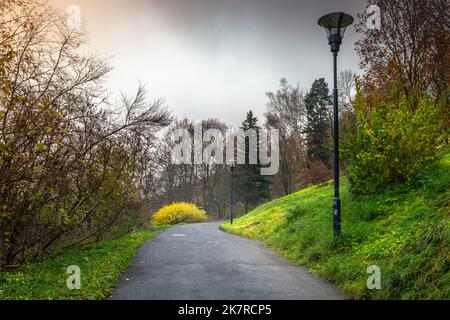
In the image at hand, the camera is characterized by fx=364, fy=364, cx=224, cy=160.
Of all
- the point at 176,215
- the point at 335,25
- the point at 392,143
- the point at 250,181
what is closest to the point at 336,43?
the point at 335,25

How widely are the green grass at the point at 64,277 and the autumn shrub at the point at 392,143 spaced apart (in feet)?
23.9

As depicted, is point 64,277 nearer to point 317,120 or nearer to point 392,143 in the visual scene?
point 392,143

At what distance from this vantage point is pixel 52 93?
31.3 feet

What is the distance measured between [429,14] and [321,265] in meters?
17.0

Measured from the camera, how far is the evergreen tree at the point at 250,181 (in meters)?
49.8

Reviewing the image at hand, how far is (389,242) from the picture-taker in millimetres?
7500

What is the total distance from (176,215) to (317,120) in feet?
65.9

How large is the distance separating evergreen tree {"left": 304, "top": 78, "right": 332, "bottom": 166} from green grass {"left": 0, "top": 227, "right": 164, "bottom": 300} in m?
34.1

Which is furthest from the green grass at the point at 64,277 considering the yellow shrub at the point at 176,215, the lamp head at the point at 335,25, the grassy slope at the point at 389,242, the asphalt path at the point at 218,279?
the yellow shrub at the point at 176,215

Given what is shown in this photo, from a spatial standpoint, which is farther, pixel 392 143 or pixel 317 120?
pixel 317 120

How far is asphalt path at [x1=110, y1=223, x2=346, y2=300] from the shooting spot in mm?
6348

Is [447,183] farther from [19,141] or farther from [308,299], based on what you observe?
[19,141]
